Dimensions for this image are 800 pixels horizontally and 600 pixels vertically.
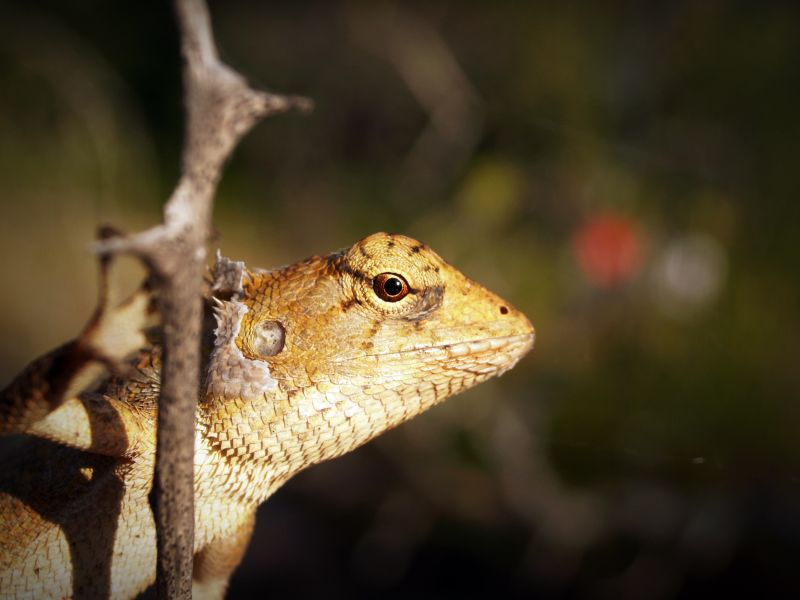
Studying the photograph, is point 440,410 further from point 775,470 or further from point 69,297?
point 69,297

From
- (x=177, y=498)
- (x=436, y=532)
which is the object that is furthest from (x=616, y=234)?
(x=177, y=498)

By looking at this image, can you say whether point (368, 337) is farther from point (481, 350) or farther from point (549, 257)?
point (549, 257)

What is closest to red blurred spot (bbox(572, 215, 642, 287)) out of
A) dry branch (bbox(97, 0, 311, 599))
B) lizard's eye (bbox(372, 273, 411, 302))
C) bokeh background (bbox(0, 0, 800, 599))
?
bokeh background (bbox(0, 0, 800, 599))

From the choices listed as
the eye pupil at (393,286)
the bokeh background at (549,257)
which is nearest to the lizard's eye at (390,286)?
the eye pupil at (393,286)

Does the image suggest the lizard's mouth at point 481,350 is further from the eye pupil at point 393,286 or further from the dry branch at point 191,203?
the dry branch at point 191,203

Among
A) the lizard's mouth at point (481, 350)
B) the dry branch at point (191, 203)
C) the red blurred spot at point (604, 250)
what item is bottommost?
the dry branch at point (191, 203)

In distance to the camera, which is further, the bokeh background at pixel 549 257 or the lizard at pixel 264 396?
the bokeh background at pixel 549 257

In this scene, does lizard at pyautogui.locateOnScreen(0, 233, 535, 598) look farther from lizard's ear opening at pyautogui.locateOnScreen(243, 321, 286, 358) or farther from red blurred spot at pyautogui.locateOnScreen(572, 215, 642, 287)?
red blurred spot at pyautogui.locateOnScreen(572, 215, 642, 287)
